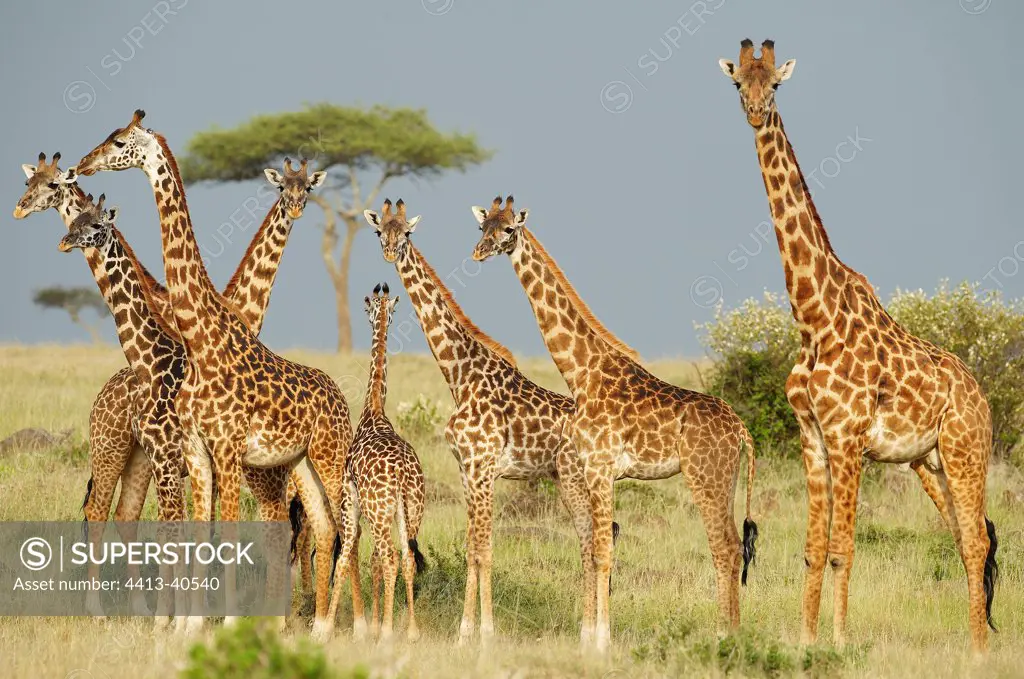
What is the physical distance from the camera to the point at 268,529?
1074 centimetres

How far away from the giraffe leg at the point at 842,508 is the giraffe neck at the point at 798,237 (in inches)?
35.5

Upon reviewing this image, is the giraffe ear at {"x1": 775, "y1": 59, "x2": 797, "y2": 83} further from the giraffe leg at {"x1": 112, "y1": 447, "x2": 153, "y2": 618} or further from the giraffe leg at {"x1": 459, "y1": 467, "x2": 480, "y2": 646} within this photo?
the giraffe leg at {"x1": 112, "y1": 447, "x2": 153, "y2": 618}

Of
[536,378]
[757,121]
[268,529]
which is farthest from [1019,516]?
[536,378]

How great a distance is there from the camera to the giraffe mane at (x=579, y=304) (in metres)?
9.80

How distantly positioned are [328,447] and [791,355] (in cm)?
1090

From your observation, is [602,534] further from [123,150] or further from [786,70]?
[123,150]

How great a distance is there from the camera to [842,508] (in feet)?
28.4

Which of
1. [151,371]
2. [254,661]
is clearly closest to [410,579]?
[151,371]

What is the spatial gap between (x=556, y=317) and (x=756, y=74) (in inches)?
96.2

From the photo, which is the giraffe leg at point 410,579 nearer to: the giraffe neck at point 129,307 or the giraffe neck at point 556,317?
the giraffe neck at point 556,317

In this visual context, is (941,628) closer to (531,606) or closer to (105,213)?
(531,606)

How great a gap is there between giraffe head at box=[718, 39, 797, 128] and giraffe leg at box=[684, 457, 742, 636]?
2.63 metres

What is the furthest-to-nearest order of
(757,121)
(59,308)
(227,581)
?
(59,308) < (227,581) < (757,121)

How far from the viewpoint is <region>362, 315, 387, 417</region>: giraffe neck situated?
1046cm
